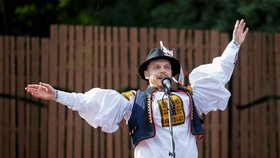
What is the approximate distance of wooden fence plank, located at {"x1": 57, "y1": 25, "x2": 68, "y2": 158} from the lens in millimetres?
7574

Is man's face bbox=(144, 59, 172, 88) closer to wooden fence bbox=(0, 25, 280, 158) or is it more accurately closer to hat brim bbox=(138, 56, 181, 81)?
hat brim bbox=(138, 56, 181, 81)

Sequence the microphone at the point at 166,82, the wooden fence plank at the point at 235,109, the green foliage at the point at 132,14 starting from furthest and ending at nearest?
the green foliage at the point at 132,14, the wooden fence plank at the point at 235,109, the microphone at the point at 166,82

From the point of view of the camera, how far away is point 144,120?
4621 millimetres

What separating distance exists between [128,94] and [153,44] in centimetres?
298

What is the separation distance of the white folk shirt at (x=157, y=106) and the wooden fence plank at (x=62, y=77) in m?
2.91

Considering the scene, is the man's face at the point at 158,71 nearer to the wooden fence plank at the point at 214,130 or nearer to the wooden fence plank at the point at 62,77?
the wooden fence plank at the point at 62,77

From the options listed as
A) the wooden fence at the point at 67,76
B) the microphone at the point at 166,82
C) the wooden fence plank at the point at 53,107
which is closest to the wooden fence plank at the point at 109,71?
the wooden fence at the point at 67,76

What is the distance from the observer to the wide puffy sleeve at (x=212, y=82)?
4.86m

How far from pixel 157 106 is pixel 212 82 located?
1.67 ft

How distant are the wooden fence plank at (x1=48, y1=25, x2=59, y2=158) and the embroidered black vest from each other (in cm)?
297

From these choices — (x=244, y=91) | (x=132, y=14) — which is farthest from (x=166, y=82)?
(x=132, y=14)

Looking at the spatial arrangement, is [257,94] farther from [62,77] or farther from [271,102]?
[62,77]

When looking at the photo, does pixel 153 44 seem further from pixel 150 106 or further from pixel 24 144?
pixel 150 106

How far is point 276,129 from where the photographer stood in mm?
8125
